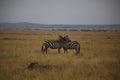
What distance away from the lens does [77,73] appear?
822 cm

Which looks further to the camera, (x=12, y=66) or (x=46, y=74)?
(x=12, y=66)

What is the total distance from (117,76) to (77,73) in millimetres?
1310

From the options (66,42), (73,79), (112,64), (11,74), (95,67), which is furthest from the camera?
(66,42)

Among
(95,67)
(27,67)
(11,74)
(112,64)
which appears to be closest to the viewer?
(11,74)

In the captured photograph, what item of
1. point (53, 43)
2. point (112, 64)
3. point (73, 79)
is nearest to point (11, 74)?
point (73, 79)

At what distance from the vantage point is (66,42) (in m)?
13.8

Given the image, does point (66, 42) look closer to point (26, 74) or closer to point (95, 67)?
point (95, 67)

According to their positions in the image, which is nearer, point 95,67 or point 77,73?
point 77,73

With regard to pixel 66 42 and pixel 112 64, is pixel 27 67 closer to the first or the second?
pixel 112 64

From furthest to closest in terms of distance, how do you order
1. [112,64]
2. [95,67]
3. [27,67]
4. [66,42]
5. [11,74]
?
[66,42] < [112,64] < [95,67] < [27,67] < [11,74]

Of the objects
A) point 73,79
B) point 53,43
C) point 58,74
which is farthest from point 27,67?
point 53,43

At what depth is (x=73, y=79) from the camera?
7.42m

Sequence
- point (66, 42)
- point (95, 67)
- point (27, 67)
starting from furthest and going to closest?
point (66, 42) < point (95, 67) < point (27, 67)

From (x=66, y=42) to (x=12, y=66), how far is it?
507cm
